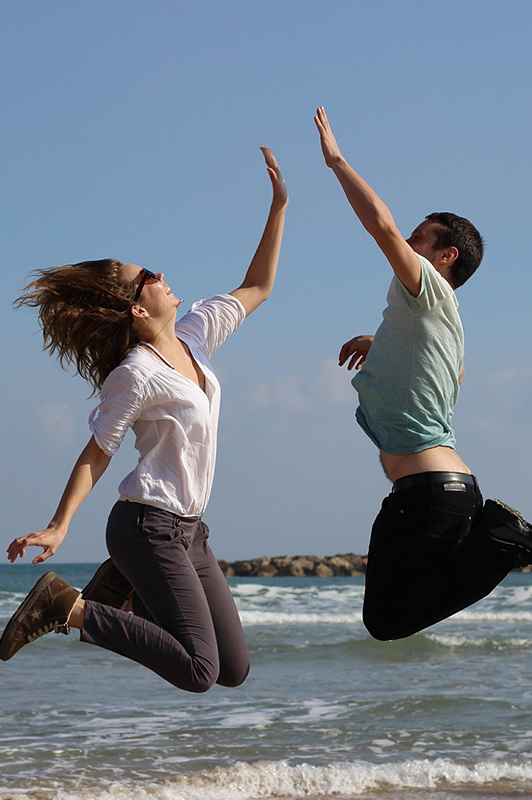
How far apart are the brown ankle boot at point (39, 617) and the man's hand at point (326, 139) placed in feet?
6.90

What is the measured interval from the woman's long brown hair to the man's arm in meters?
1.07

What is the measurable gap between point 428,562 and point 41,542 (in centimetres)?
162

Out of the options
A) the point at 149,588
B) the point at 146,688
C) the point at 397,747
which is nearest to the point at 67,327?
the point at 149,588

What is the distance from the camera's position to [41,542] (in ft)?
11.1

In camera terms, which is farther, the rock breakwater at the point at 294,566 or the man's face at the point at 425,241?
the rock breakwater at the point at 294,566

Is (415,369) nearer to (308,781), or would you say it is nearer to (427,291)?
(427,291)

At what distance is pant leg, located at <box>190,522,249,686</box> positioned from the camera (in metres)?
3.85

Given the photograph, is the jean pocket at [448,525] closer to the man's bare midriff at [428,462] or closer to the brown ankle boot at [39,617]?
the man's bare midriff at [428,462]

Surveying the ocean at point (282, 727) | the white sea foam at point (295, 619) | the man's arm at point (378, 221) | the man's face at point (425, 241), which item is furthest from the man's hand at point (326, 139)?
the white sea foam at point (295, 619)

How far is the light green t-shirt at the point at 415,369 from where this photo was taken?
375 centimetres

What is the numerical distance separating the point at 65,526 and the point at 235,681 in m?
1.07

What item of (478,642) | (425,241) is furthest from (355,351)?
(478,642)

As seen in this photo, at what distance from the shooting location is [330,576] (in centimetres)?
4903

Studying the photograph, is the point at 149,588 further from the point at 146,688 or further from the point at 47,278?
the point at 146,688
